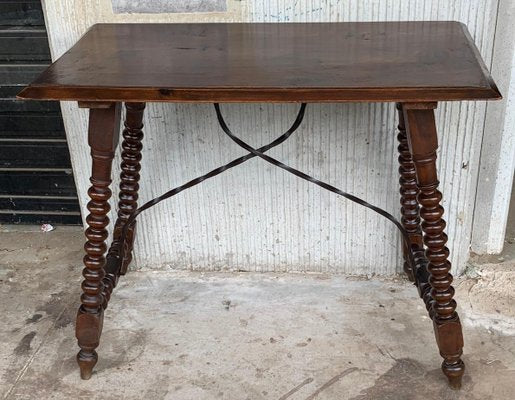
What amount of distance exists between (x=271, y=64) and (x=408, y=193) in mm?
770

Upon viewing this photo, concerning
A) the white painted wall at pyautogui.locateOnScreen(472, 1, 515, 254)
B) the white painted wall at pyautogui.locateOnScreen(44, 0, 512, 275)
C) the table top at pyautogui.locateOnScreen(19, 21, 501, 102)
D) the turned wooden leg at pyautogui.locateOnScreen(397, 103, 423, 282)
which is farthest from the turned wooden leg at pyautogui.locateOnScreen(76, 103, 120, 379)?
the white painted wall at pyautogui.locateOnScreen(472, 1, 515, 254)

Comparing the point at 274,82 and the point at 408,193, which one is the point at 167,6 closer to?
the point at 274,82

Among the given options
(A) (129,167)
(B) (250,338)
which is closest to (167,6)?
(A) (129,167)

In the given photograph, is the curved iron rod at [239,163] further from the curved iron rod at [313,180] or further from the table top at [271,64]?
the table top at [271,64]

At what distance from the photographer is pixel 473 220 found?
2670 millimetres

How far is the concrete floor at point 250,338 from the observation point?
2.17 meters

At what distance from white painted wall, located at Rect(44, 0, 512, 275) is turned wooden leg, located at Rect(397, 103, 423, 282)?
109mm

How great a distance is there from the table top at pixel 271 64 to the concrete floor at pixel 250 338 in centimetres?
90

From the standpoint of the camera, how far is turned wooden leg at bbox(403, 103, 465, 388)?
1832 mm

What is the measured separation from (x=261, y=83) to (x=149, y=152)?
3.05ft

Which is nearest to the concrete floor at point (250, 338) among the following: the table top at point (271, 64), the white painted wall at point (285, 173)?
the white painted wall at point (285, 173)

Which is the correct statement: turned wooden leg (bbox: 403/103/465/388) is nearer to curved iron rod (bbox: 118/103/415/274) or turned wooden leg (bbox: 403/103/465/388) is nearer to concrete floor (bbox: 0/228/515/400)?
concrete floor (bbox: 0/228/515/400)

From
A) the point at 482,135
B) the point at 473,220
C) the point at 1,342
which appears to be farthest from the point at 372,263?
the point at 1,342

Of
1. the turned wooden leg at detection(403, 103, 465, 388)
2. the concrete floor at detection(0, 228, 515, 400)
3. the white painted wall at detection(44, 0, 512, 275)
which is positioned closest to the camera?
the turned wooden leg at detection(403, 103, 465, 388)
